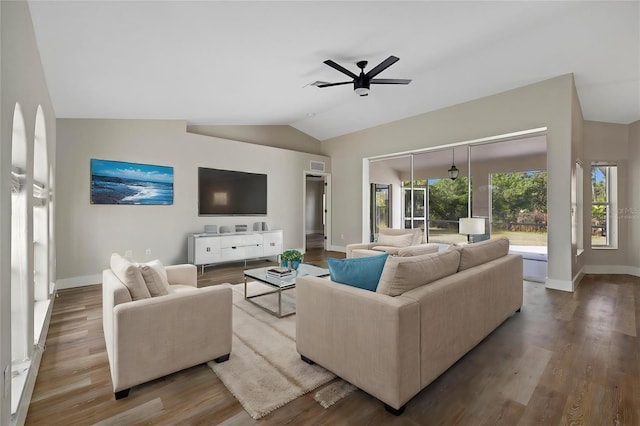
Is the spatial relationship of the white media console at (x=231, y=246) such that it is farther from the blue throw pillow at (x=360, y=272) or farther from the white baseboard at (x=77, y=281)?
the blue throw pillow at (x=360, y=272)

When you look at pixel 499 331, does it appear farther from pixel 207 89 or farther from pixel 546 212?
pixel 207 89

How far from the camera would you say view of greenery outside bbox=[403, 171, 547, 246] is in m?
4.72

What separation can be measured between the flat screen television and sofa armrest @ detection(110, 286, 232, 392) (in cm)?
394

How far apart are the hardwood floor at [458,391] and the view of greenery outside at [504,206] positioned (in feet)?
7.06

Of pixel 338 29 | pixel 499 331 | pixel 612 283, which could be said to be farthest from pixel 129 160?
pixel 612 283

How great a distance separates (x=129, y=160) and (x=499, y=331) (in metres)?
5.51

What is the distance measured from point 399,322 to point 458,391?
2.52 feet

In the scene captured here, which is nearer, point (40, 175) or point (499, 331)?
point (499, 331)

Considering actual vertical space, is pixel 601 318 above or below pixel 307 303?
below

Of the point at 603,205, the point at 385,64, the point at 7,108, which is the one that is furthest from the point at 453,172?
the point at 7,108

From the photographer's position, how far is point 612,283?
4.57 metres

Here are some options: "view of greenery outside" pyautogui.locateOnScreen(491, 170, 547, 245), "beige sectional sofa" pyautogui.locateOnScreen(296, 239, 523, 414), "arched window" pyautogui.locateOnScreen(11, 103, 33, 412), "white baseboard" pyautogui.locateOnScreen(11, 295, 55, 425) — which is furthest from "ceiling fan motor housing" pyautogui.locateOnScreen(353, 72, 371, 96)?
"white baseboard" pyautogui.locateOnScreen(11, 295, 55, 425)

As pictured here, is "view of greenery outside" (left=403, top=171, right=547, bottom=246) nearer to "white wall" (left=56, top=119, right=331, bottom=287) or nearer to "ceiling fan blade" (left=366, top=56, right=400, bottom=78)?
"ceiling fan blade" (left=366, top=56, right=400, bottom=78)

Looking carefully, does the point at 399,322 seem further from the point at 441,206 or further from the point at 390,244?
the point at 441,206
